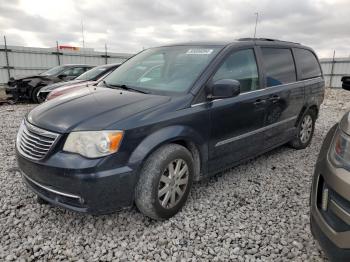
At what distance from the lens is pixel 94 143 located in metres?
2.14

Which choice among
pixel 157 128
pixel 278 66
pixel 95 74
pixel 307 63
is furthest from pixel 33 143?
pixel 95 74

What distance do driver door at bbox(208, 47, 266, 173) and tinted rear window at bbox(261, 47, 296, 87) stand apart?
273 millimetres

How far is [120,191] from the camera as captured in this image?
2.24 meters

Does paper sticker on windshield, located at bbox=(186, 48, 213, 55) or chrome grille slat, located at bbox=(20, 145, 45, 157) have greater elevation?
paper sticker on windshield, located at bbox=(186, 48, 213, 55)

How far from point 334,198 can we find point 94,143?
1.67 meters

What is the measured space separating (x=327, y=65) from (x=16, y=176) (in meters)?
20.3

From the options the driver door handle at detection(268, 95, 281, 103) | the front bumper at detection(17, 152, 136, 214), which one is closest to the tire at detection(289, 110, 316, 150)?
the driver door handle at detection(268, 95, 281, 103)

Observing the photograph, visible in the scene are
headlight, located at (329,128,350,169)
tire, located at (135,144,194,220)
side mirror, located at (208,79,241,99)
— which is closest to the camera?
headlight, located at (329,128,350,169)

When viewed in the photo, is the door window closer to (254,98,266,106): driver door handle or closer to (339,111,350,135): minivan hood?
(254,98,266,106): driver door handle

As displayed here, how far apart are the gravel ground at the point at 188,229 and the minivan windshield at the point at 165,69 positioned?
127 centimetres

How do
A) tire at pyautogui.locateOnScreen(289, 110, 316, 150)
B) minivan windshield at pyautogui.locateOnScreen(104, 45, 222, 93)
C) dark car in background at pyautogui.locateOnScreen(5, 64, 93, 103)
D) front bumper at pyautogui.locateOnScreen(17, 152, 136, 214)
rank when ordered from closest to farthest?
front bumper at pyautogui.locateOnScreen(17, 152, 136, 214) < minivan windshield at pyautogui.locateOnScreen(104, 45, 222, 93) < tire at pyautogui.locateOnScreen(289, 110, 316, 150) < dark car in background at pyautogui.locateOnScreen(5, 64, 93, 103)

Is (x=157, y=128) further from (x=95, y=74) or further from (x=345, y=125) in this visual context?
(x=95, y=74)

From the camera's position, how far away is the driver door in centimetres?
289

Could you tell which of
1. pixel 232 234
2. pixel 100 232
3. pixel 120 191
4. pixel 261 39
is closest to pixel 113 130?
pixel 120 191
